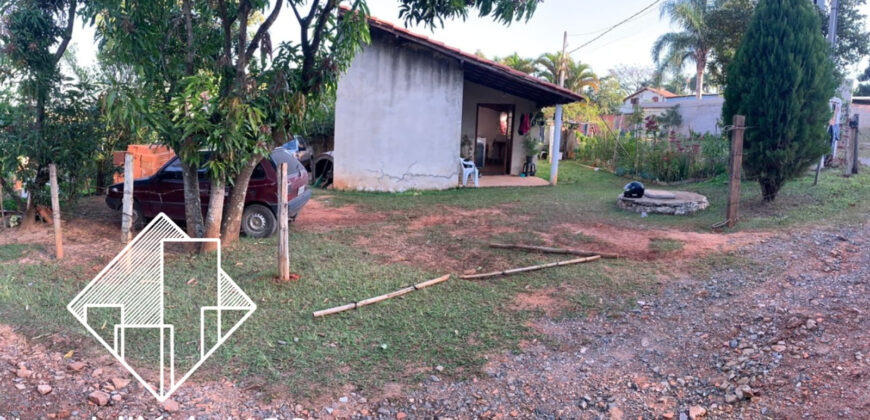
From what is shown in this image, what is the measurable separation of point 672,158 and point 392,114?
791 cm

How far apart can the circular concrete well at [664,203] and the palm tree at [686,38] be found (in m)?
14.1

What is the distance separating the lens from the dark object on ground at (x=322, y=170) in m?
15.0

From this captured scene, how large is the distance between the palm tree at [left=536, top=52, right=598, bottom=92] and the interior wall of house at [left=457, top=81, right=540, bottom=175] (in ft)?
37.9

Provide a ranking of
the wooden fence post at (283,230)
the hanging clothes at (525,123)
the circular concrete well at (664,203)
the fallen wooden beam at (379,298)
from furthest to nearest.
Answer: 1. the hanging clothes at (525,123)
2. the circular concrete well at (664,203)
3. the wooden fence post at (283,230)
4. the fallen wooden beam at (379,298)

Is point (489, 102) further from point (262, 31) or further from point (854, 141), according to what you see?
point (262, 31)

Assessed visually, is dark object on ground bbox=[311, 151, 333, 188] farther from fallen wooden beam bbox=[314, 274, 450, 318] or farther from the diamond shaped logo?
fallen wooden beam bbox=[314, 274, 450, 318]

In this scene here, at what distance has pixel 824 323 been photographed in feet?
15.4

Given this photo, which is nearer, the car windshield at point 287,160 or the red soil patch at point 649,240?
the red soil patch at point 649,240

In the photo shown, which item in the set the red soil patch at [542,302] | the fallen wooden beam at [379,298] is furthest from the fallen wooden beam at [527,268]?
the red soil patch at [542,302]

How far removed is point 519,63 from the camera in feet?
92.3

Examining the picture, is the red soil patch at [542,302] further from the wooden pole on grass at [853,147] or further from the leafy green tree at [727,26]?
the leafy green tree at [727,26]

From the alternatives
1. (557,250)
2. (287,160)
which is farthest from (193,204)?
(557,250)

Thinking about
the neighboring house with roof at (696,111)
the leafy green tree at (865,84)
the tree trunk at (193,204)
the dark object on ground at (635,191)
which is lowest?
the tree trunk at (193,204)

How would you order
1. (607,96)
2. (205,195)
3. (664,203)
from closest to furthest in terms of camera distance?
(205,195) → (664,203) → (607,96)
